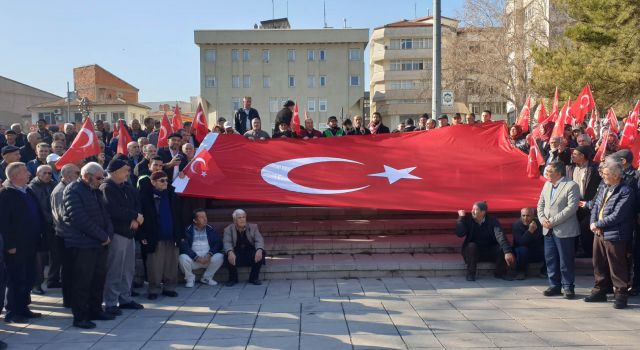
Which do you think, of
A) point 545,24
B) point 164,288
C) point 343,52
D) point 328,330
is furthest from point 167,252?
point 343,52

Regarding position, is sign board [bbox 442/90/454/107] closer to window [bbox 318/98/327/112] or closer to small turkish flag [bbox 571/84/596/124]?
small turkish flag [bbox 571/84/596/124]

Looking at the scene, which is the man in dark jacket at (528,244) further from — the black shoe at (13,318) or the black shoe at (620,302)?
the black shoe at (13,318)

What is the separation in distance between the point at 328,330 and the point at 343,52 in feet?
182

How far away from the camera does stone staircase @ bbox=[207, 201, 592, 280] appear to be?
8859 millimetres

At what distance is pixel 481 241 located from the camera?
880 centimetres

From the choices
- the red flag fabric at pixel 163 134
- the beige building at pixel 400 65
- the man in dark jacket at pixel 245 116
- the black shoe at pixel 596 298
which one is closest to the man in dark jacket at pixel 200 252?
the red flag fabric at pixel 163 134

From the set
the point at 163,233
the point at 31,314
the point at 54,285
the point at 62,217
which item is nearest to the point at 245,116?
the point at 163,233

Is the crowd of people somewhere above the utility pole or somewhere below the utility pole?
below

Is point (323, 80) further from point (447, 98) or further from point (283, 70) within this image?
point (447, 98)

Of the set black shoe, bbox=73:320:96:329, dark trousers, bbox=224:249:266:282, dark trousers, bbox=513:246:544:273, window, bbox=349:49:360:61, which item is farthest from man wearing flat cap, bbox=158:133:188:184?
window, bbox=349:49:360:61

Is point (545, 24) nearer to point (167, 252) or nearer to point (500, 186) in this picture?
point (500, 186)

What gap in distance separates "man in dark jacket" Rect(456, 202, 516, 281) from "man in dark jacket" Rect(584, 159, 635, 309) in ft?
5.21

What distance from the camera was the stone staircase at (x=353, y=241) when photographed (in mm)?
8859

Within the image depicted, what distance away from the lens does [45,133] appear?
13.6 metres
